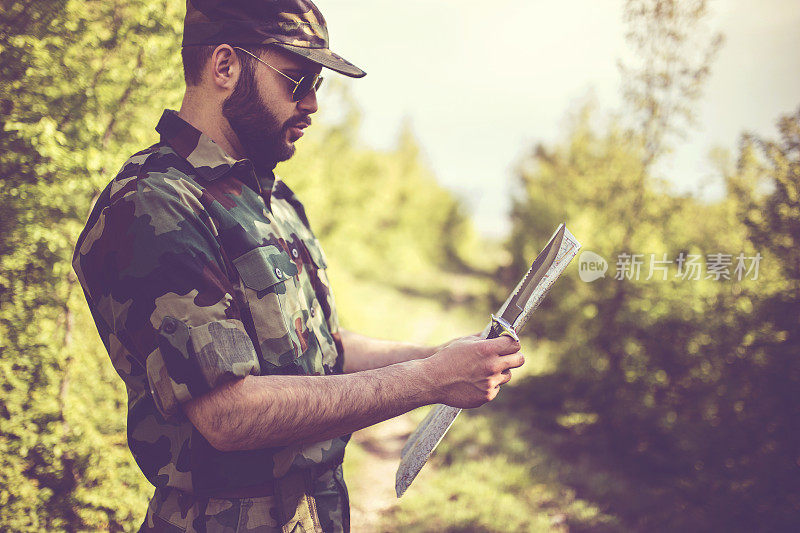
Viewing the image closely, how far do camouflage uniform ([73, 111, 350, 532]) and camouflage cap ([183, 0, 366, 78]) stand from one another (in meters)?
0.29

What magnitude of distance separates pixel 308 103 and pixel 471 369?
104cm

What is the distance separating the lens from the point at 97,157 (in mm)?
2680

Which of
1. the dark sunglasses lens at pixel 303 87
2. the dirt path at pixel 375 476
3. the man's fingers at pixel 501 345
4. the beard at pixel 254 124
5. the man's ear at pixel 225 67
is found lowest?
the dirt path at pixel 375 476

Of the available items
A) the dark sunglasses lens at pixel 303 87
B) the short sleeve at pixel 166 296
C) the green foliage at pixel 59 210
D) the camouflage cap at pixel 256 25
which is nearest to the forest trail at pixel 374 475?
the green foliage at pixel 59 210

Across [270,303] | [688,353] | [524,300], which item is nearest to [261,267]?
[270,303]

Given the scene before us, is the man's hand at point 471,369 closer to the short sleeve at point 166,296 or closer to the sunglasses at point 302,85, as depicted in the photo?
the short sleeve at point 166,296

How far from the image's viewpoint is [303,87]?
160 centimetres

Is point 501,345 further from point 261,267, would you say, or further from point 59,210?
point 59,210

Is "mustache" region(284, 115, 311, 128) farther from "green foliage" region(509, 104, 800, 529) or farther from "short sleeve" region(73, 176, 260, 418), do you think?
"green foliage" region(509, 104, 800, 529)

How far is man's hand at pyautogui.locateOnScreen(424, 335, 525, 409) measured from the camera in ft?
4.62

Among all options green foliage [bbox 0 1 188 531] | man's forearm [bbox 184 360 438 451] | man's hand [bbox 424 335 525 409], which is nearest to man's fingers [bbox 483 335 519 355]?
man's hand [bbox 424 335 525 409]

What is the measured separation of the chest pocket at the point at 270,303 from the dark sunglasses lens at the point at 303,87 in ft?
1.69

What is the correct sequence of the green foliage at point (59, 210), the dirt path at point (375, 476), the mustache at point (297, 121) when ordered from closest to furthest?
the mustache at point (297, 121) < the green foliage at point (59, 210) < the dirt path at point (375, 476)

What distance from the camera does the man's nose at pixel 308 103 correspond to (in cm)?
163
